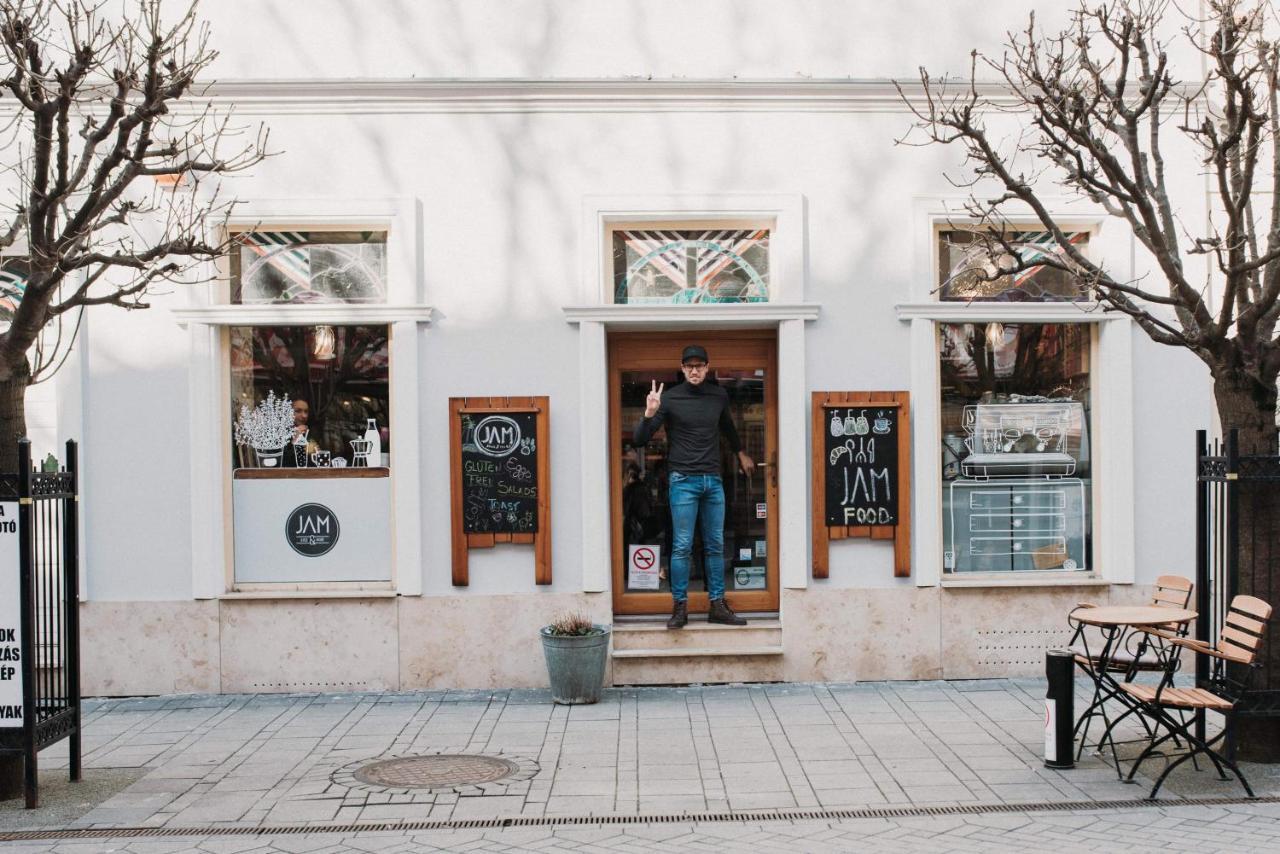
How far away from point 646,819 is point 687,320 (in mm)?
4210

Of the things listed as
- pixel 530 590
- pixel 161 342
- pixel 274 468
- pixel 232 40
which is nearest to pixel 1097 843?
pixel 530 590

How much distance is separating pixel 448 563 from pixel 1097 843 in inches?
203

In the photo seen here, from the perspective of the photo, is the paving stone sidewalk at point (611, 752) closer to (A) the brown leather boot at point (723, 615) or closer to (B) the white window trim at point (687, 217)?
(A) the brown leather boot at point (723, 615)

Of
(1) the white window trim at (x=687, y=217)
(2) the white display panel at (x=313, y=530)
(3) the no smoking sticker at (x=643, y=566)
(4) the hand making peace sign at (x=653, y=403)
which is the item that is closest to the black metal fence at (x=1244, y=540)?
(1) the white window trim at (x=687, y=217)

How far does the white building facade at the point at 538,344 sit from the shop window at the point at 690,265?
0.02 m

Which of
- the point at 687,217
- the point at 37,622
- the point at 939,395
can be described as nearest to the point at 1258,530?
the point at 939,395

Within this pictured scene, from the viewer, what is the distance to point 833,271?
9.51m

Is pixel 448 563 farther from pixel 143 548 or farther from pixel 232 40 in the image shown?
pixel 232 40

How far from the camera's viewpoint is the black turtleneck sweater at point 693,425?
31.7 feet

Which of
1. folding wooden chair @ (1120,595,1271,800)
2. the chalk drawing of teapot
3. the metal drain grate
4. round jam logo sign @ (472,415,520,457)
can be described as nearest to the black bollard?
folding wooden chair @ (1120,595,1271,800)

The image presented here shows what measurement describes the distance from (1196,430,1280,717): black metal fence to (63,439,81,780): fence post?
246 inches

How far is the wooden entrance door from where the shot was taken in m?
10.0

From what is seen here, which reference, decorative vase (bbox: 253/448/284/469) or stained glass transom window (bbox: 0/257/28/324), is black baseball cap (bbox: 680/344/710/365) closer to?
decorative vase (bbox: 253/448/284/469)

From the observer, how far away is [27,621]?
6.48 m
